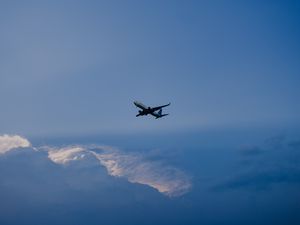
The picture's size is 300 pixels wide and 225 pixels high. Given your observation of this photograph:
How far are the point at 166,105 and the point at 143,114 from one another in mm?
10068

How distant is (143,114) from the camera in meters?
132

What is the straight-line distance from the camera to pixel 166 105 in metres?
126
